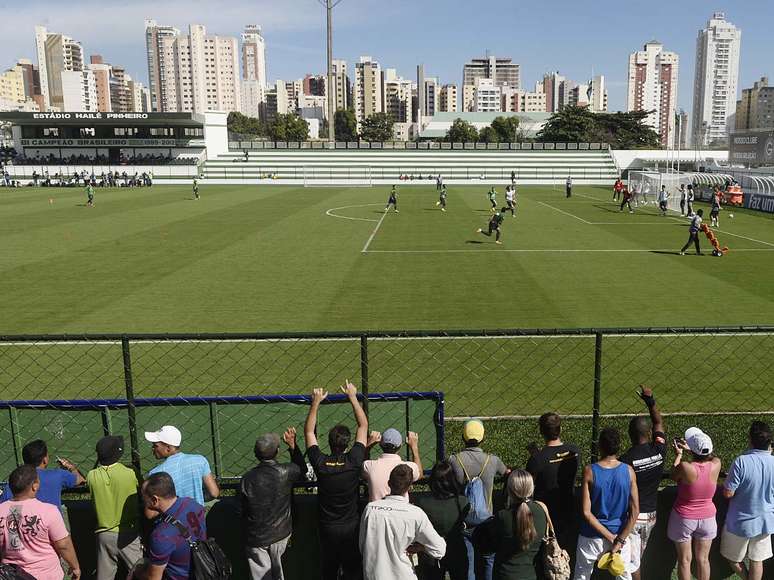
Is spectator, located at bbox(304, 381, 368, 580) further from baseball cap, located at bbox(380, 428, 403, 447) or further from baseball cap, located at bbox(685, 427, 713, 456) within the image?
baseball cap, located at bbox(685, 427, 713, 456)

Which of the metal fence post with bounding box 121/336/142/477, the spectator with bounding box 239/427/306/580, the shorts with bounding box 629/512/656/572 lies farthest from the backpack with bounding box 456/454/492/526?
the metal fence post with bounding box 121/336/142/477

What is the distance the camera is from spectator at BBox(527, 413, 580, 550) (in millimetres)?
5340

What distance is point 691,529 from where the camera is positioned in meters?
5.45

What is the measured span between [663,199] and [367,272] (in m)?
25.4

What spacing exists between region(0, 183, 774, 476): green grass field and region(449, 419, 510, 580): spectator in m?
2.80

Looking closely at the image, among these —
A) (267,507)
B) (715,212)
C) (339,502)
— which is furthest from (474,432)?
(715,212)

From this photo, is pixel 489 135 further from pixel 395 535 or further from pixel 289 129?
pixel 395 535

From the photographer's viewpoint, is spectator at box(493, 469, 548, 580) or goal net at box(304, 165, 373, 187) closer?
spectator at box(493, 469, 548, 580)

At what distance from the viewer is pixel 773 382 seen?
11500 mm

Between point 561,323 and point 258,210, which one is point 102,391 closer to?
point 561,323

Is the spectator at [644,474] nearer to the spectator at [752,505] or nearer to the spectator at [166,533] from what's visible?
the spectator at [752,505]

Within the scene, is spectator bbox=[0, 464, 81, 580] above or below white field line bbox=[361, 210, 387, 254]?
above

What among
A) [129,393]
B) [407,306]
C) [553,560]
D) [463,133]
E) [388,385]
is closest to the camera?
[553,560]

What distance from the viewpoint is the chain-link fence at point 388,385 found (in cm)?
700
